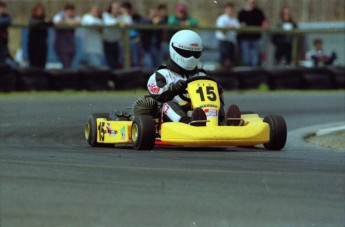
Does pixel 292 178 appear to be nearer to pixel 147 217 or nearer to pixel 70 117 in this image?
pixel 147 217

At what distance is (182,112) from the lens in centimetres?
1071

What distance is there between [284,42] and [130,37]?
11.1 ft

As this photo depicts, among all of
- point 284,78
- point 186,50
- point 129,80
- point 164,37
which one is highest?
point 186,50

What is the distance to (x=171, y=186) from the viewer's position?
286 inches

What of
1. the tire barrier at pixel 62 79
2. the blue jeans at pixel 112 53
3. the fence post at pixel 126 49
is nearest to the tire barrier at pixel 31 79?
the tire barrier at pixel 62 79

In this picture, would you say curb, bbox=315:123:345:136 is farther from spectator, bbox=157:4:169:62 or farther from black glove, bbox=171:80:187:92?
spectator, bbox=157:4:169:62

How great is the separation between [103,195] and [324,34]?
15752 millimetres

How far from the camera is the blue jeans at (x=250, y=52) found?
21.3 m

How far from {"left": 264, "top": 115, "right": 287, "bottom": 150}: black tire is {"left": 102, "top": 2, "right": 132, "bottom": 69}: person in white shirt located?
32.3 ft

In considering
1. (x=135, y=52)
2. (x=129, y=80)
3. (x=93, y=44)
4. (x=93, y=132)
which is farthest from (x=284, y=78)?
(x=93, y=132)

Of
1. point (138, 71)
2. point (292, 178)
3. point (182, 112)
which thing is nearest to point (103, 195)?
point (292, 178)

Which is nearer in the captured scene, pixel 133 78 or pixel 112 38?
pixel 133 78

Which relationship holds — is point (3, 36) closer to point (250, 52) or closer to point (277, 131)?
point (250, 52)

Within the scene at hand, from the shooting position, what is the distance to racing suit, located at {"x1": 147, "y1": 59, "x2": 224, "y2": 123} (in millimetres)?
10758
